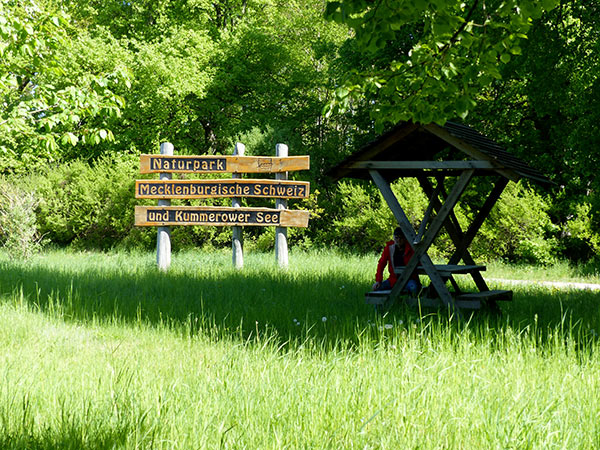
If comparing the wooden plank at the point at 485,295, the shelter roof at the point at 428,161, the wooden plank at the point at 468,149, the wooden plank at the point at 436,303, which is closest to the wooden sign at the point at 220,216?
the shelter roof at the point at 428,161

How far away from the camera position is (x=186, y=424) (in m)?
3.07

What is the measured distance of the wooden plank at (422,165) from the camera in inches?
258

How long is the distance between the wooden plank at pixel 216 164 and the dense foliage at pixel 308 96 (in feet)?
4.54

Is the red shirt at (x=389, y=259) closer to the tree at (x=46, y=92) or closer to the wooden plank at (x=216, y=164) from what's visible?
the tree at (x=46, y=92)

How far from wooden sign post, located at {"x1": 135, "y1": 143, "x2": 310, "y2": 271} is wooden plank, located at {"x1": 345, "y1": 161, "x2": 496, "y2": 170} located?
5.17 metres

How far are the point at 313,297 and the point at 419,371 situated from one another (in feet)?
12.9

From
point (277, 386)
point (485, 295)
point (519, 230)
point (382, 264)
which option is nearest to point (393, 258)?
point (382, 264)

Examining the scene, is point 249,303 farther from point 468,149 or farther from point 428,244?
point 468,149

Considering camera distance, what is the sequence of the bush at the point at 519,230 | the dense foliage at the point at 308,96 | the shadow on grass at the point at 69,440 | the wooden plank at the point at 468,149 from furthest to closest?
the bush at the point at 519,230, the dense foliage at the point at 308,96, the wooden plank at the point at 468,149, the shadow on grass at the point at 69,440

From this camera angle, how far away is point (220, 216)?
12.5 meters

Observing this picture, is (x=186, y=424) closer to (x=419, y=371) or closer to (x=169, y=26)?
(x=419, y=371)

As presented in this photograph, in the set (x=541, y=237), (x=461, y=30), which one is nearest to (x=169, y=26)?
(x=541, y=237)

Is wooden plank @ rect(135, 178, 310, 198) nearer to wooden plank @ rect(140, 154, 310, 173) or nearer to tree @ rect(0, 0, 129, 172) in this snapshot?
wooden plank @ rect(140, 154, 310, 173)

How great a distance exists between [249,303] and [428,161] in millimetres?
2859
